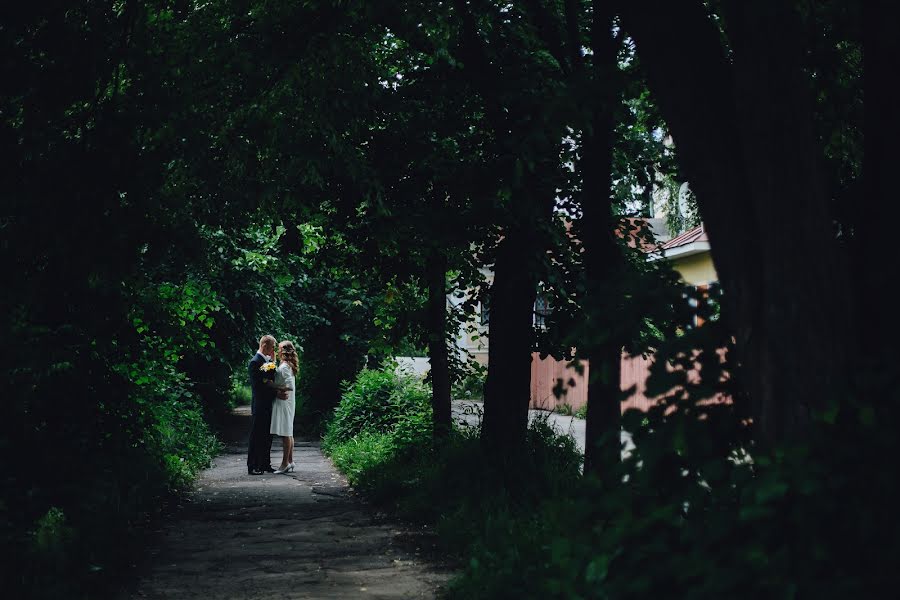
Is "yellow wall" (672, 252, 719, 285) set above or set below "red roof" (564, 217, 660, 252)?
above

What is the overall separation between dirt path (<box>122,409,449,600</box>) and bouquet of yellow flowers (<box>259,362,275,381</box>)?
231 centimetres

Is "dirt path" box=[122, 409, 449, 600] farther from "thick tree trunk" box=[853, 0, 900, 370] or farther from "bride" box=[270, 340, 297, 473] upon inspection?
"thick tree trunk" box=[853, 0, 900, 370]

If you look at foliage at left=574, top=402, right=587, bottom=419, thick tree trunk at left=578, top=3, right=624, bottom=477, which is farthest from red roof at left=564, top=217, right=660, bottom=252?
foliage at left=574, top=402, right=587, bottom=419

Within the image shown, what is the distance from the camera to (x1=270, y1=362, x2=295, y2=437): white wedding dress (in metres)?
14.2

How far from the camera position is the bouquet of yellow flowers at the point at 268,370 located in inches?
552

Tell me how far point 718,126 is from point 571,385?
4.48 feet

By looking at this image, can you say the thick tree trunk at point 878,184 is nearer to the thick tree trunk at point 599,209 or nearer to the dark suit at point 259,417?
the thick tree trunk at point 599,209

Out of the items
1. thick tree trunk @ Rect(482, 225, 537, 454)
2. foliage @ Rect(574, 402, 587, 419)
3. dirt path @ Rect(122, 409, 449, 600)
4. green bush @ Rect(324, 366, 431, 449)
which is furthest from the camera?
foliage @ Rect(574, 402, 587, 419)

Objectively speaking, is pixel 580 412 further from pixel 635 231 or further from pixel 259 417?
pixel 635 231

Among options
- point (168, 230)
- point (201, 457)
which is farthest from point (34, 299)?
point (201, 457)

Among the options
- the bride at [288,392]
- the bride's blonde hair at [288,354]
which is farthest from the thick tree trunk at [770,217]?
the bride at [288,392]

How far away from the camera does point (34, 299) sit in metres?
6.46

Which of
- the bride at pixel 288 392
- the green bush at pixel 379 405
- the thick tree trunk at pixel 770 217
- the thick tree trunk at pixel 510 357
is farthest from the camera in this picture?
the green bush at pixel 379 405

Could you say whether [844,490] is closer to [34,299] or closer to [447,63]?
[34,299]
